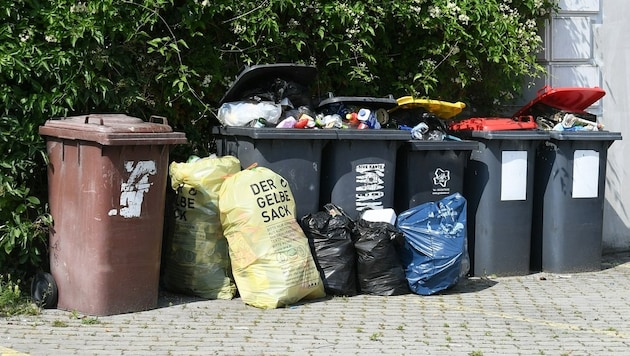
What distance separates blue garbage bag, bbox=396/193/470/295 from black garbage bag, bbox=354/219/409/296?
98 millimetres

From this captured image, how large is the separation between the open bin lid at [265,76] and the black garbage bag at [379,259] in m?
1.32

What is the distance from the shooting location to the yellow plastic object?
8.26 meters

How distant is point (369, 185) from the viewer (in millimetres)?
7820

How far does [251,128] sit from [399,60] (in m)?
2.18

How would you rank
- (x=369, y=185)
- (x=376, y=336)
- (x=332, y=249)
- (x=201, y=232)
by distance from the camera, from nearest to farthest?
(x=376, y=336) < (x=201, y=232) < (x=332, y=249) < (x=369, y=185)

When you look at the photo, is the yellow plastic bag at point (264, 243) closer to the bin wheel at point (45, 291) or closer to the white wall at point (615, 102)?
the bin wheel at point (45, 291)

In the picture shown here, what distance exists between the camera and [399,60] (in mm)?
9031

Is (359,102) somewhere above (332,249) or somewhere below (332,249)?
above

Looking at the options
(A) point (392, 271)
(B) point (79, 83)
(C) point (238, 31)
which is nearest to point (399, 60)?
A: (C) point (238, 31)

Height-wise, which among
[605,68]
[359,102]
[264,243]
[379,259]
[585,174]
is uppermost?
[605,68]

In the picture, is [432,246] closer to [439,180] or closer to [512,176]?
[439,180]

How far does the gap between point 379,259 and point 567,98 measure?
275 centimetres

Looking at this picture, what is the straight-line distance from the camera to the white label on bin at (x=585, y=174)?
8.59 metres

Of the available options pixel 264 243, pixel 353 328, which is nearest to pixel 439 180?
pixel 264 243
